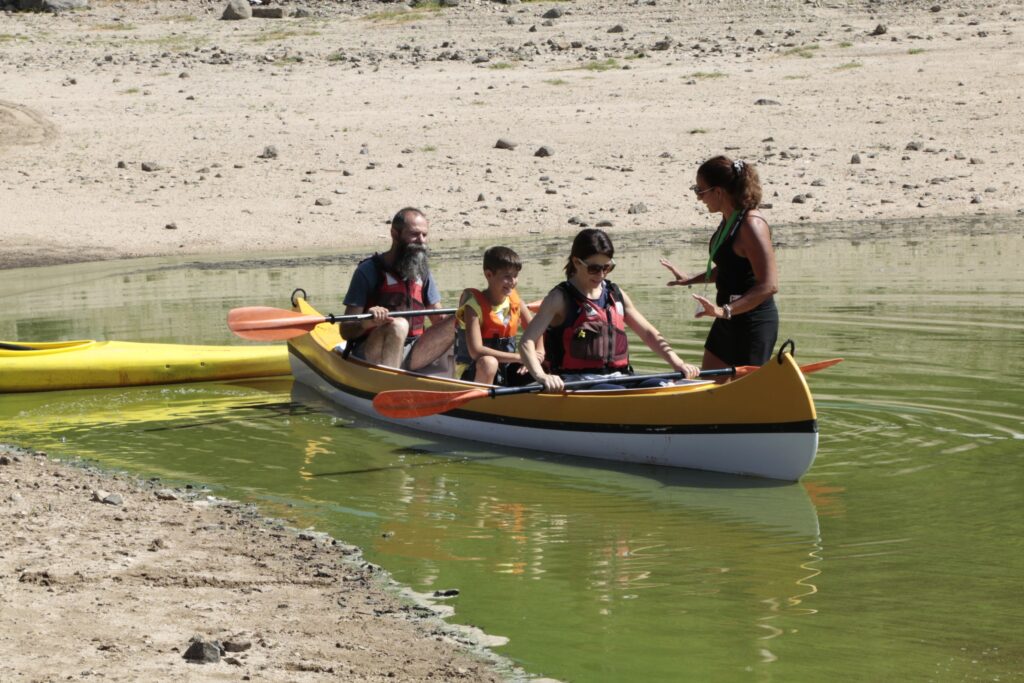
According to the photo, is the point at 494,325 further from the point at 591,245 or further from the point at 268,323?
the point at 268,323

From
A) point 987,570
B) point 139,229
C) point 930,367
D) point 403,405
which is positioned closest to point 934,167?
point 139,229

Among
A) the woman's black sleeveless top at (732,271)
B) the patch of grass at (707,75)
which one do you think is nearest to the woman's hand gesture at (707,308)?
the woman's black sleeveless top at (732,271)

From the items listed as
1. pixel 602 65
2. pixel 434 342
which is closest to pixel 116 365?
pixel 434 342

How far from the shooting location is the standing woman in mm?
6918

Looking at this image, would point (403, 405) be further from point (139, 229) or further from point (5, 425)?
point (139, 229)

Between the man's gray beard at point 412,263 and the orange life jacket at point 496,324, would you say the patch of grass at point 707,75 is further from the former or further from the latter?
the orange life jacket at point 496,324

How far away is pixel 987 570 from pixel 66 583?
3.27m

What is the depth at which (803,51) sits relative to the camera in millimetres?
26812

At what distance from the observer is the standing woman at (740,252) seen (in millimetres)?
6918

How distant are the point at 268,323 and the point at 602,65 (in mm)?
17547

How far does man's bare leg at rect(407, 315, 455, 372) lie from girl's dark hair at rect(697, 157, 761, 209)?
8.82ft

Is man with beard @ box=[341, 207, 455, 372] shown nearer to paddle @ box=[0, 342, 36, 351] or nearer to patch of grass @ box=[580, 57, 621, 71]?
paddle @ box=[0, 342, 36, 351]

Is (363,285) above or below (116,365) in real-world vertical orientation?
above

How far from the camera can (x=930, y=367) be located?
9.88 metres
